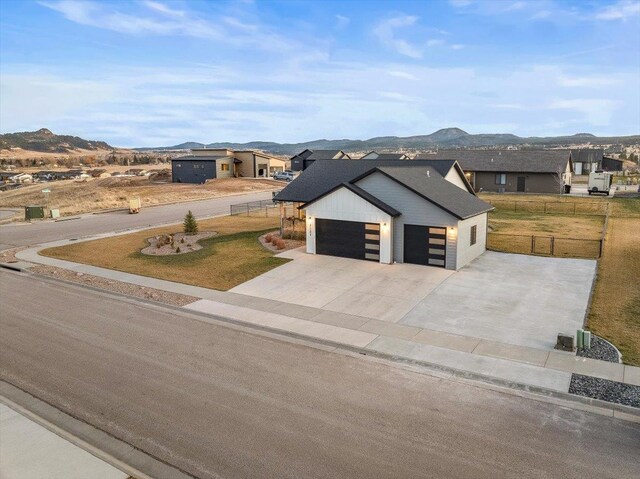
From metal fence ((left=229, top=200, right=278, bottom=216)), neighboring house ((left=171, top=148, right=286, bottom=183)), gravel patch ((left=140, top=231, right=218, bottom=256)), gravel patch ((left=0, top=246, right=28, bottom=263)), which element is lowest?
gravel patch ((left=0, top=246, right=28, bottom=263))

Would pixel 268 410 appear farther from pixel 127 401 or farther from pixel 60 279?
pixel 60 279

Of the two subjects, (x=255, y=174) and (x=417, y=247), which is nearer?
(x=417, y=247)

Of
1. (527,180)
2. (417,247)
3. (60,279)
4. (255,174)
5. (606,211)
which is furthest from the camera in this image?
(255,174)

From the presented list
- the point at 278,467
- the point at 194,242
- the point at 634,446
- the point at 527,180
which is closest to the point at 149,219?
the point at 194,242

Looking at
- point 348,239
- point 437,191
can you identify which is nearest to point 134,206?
point 348,239

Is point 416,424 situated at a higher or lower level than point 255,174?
lower

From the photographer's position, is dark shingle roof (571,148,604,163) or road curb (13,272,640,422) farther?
dark shingle roof (571,148,604,163)

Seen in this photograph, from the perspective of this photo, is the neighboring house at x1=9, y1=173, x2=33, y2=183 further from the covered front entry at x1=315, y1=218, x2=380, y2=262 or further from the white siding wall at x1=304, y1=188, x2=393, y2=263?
the covered front entry at x1=315, y1=218, x2=380, y2=262

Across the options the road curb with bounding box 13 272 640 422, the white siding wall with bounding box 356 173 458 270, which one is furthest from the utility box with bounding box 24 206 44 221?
the white siding wall with bounding box 356 173 458 270
